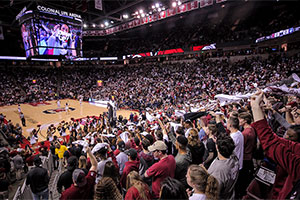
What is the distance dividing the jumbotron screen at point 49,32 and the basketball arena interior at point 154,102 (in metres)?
0.11

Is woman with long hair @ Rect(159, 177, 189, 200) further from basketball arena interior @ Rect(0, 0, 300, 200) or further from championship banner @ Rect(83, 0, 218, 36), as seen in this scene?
championship banner @ Rect(83, 0, 218, 36)

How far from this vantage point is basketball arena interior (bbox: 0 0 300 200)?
92.0 inches

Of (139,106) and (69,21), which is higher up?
(69,21)

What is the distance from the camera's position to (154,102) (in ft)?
67.9

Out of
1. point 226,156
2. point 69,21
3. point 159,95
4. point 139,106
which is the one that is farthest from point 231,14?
point 226,156

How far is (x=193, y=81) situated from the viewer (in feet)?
76.2

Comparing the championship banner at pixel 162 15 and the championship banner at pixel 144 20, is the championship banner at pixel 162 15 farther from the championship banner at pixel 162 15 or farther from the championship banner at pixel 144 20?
the championship banner at pixel 144 20

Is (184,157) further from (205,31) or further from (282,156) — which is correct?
(205,31)

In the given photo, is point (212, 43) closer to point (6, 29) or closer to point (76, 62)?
point (76, 62)

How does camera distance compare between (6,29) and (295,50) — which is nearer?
(295,50)

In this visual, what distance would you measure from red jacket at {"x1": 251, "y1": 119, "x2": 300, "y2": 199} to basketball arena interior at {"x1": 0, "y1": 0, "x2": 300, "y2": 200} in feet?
0.04

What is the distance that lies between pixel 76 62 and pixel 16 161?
3982cm

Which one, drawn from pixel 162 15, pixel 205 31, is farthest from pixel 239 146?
pixel 205 31

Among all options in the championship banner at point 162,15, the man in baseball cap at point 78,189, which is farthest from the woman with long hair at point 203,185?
the championship banner at point 162,15
